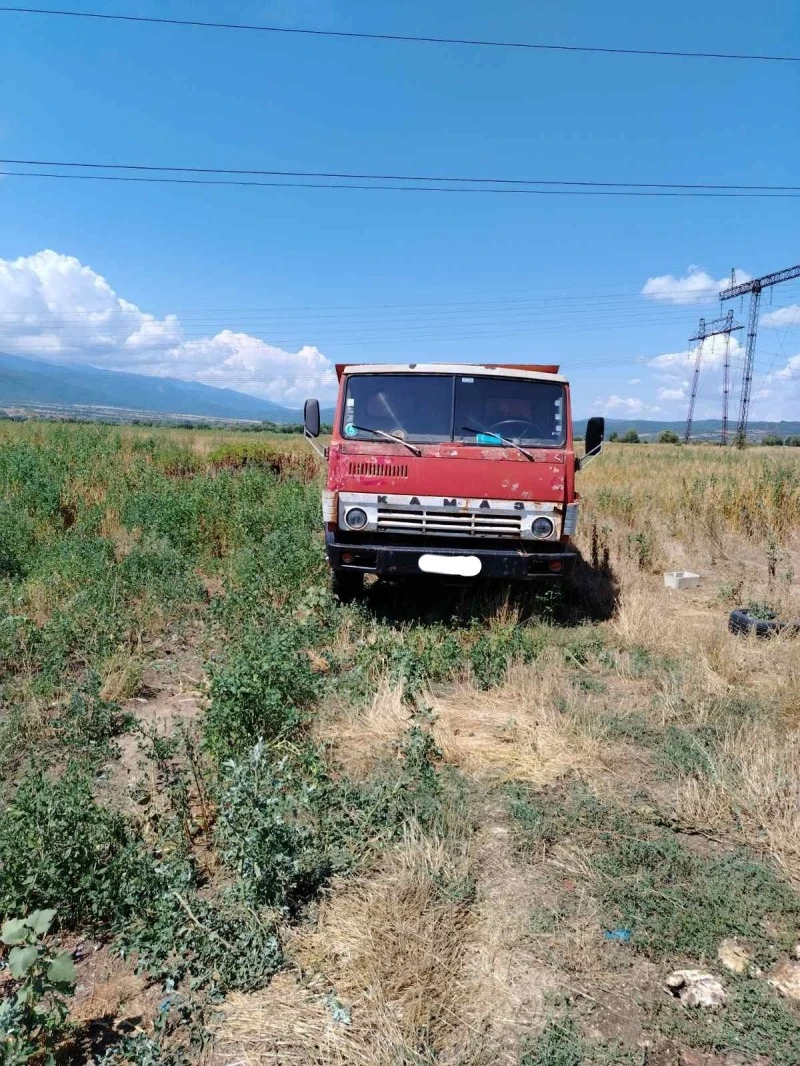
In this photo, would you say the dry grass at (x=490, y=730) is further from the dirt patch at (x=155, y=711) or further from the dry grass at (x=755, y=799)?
the dirt patch at (x=155, y=711)

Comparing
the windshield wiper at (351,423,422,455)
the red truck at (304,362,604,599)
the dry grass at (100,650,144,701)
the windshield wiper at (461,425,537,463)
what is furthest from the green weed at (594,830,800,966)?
the windshield wiper at (351,423,422,455)

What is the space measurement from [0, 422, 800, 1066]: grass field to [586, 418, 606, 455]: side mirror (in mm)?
1579

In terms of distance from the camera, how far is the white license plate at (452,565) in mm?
5652

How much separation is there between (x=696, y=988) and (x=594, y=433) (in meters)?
5.20

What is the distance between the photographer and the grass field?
81.7 inches

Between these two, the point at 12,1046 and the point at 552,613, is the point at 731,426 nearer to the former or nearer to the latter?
the point at 552,613

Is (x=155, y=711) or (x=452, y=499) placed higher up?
(x=452, y=499)

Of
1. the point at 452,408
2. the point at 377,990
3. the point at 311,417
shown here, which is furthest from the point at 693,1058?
the point at 311,417

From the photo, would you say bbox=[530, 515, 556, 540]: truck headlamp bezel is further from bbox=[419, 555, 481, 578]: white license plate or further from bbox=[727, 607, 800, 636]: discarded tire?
bbox=[727, 607, 800, 636]: discarded tire

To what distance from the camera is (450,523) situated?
18.9 ft

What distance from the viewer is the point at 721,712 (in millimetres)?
4297

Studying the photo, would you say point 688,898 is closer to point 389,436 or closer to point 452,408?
point 389,436

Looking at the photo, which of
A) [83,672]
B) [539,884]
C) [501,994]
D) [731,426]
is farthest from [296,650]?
[731,426]

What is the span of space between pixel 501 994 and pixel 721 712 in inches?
111
